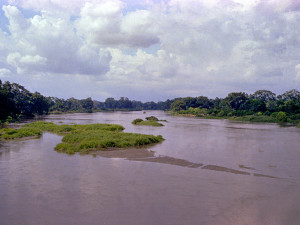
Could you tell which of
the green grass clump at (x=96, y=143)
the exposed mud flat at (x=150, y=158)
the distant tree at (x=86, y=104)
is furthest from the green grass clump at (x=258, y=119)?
the distant tree at (x=86, y=104)

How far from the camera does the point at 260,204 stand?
9.98m

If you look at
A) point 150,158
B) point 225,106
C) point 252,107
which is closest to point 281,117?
point 252,107

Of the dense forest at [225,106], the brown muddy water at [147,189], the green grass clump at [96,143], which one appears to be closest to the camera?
the brown muddy water at [147,189]

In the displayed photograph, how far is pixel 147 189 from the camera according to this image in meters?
11.3

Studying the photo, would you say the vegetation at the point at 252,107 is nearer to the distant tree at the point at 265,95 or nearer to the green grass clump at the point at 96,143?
the distant tree at the point at 265,95

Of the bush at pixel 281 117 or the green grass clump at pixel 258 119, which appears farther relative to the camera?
the green grass clump at pixel 258 119

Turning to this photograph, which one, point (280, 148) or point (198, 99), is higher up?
point (198, 99)

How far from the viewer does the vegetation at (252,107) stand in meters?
61.5

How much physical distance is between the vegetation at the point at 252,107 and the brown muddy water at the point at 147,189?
4673 cm

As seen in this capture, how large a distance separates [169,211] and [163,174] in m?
4.28

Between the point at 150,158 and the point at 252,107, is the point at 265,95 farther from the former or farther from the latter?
the point at 150,158

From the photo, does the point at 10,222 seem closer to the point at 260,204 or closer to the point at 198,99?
the point at 260,204

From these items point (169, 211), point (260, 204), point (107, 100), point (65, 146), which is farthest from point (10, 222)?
point (107, 100)

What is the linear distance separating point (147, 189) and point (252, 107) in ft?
222
